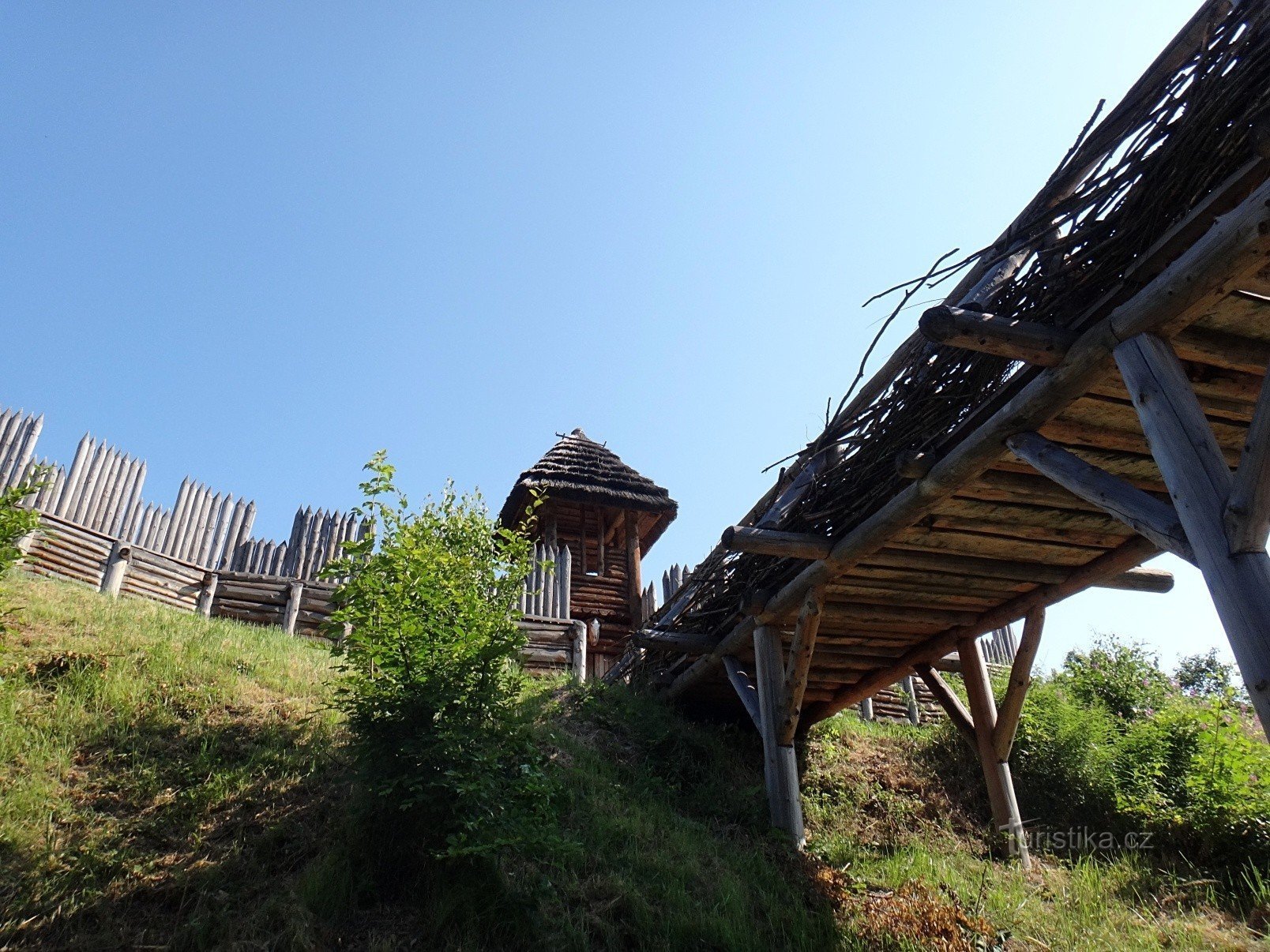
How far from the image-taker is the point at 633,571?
16.0m

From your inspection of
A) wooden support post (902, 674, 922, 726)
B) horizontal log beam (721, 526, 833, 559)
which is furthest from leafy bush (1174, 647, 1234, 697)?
horizontal log beam (721, 526, 833, 559)

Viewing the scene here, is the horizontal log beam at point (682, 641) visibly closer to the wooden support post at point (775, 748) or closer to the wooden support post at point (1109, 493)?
the wooden support post at point (775, 748)

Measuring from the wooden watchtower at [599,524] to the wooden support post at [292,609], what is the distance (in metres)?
4.42

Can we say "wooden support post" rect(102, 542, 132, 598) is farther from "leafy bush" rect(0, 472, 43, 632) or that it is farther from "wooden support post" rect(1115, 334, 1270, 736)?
"wooden support post" rect(1115, 334, 1270, 736)

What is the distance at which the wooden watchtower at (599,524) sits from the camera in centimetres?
1550

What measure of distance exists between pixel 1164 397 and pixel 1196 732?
6525 mm

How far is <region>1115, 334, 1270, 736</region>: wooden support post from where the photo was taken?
9.86ft

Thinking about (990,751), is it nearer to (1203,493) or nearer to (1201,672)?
(1203,493)

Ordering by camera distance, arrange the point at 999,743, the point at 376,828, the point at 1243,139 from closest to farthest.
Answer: the point at 1243,139, the point at 376,828, the point at 999,743

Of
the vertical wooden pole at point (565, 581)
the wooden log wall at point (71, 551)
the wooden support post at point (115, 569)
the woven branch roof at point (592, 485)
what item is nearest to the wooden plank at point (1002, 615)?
the vertical wooden pole at point (565, 581)

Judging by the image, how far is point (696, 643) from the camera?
858cm

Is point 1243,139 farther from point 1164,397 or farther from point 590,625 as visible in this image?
point 590,625

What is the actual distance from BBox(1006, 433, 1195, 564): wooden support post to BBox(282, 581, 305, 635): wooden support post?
990 cm

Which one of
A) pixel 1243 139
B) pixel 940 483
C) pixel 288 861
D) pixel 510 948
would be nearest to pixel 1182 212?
pixel 1243 139
